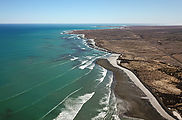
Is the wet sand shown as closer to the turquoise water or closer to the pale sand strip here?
the pale sand strip

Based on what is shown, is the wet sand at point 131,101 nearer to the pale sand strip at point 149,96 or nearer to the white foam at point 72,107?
the pale sand strip at point 149,96

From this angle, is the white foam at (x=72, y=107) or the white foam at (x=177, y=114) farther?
the white foam at (x=72, y=107)

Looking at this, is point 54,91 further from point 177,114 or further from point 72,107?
point 177,114

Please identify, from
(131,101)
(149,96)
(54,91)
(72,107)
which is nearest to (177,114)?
(149,96)

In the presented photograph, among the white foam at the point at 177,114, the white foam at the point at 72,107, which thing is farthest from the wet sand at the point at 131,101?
the white foam at the point at 72,107

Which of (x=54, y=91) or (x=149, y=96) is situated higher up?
(x=54, y=91)

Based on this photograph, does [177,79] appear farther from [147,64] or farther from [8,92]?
[8,92]

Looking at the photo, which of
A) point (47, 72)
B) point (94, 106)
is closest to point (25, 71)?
point (47, 72)

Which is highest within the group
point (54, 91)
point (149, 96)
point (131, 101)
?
point (54, 91)
